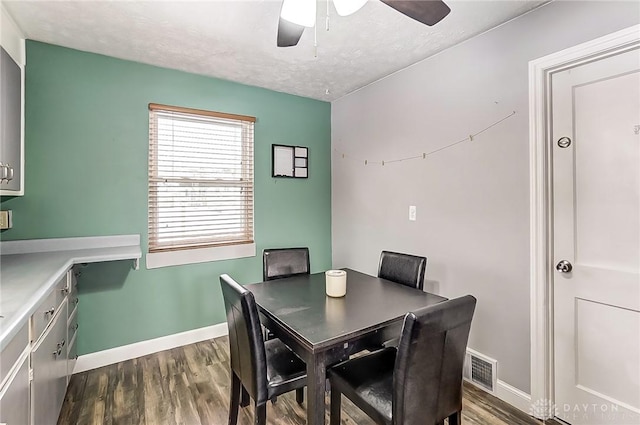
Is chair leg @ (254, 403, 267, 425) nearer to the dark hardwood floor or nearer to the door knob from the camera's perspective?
the dark hardwood floor

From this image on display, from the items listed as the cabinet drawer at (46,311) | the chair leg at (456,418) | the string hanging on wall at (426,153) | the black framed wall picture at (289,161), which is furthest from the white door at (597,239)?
the cabinet drawer at (46,311)

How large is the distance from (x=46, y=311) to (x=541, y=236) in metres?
2.72

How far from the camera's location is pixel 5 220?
86.3 inches

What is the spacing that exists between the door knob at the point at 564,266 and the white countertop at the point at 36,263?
259cm

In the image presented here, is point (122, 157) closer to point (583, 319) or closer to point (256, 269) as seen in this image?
point (256, 269)

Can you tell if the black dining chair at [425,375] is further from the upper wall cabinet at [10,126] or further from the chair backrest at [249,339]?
the upper wall cabinet at [10,126]

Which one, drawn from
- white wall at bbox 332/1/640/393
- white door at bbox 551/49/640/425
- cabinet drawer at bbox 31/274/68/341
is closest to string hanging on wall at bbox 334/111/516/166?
white wall at bbox 332/1/640/393

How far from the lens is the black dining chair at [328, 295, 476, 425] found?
122cm

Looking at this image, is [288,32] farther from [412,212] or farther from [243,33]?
[412,212]

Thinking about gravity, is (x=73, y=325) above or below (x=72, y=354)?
above

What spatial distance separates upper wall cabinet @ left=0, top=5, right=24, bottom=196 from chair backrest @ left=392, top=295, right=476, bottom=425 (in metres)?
2.28

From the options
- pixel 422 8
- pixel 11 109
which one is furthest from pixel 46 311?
pixel 422 8

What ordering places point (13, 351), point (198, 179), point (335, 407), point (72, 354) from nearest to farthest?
point (13, 351) → point (335, 407) → point (72, 354) → point (198, 179)

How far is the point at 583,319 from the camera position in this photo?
183cm
